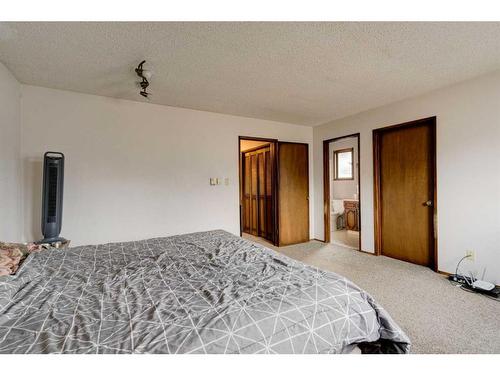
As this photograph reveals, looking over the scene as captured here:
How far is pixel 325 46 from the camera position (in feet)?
6.65

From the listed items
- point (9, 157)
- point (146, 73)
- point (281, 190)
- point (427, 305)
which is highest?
point (146, 73)

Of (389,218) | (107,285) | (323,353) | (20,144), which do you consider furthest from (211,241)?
(389,218)

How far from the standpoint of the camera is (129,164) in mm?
3225

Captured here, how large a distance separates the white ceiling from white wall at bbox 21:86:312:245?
10.8 inches

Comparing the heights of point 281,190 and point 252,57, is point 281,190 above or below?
below

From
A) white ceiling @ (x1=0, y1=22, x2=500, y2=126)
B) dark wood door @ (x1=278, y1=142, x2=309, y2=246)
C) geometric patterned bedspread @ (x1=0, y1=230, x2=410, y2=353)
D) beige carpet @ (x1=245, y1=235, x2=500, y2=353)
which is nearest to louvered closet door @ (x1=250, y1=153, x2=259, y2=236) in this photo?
dark wood door @ (x1=278, y1=142, x2=309, y2=246)

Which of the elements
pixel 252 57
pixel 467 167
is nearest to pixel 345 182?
pixel 467 167

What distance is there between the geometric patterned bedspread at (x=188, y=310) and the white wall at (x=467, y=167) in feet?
7.69

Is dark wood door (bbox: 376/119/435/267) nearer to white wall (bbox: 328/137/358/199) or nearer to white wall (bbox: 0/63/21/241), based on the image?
white wall (bbox: 328/137/358/199)

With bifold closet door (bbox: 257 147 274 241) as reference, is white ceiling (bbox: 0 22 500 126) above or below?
above

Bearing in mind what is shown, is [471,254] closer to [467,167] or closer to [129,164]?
[467,167]

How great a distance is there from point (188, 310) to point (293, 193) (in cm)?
380

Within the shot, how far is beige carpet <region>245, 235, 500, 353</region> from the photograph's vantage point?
1.68 metres

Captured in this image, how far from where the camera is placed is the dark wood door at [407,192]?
10.4 ft
